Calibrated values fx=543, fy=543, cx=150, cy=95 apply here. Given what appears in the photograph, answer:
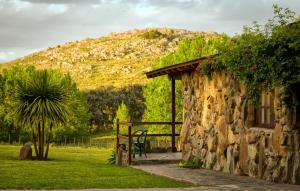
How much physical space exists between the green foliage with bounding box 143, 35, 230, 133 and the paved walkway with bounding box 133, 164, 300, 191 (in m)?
18.0

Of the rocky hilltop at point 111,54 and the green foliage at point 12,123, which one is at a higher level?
the rocky hilltop at point 111,54

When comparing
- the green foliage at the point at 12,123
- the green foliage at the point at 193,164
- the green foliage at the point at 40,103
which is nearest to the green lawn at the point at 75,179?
the green foliage at the point at 193,164

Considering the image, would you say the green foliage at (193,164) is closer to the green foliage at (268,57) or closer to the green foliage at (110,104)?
the green foliage at (268,57)

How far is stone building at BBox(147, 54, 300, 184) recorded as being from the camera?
1287 cm

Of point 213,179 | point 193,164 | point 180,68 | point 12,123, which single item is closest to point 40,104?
point 180,68

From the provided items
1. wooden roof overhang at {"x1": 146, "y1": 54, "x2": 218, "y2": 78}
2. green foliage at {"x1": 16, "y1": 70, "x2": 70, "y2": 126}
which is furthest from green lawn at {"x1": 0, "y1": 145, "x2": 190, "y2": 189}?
green foliage at {"x1": 16, "y1": 70, "x2": 70, "y2": 126}

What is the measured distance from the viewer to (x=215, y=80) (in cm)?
1620

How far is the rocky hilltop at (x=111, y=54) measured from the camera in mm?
113062

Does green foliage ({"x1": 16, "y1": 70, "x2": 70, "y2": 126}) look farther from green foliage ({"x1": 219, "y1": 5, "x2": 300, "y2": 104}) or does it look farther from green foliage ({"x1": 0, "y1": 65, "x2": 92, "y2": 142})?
green foliage ({"x1": 0, "y1": 65, "x2": 92, "y2": 142})

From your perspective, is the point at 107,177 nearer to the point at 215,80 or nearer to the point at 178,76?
the point at 215,80

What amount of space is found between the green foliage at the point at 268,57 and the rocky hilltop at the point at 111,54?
9069 centimetres

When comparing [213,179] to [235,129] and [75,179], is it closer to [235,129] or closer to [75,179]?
[235,129]

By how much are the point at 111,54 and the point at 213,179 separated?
395ft

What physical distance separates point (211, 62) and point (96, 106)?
53287 mm
